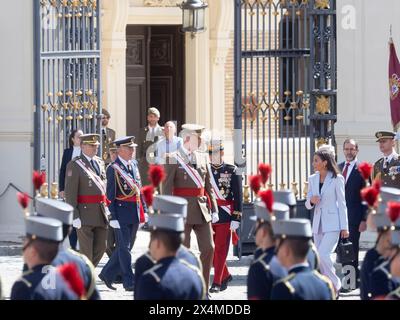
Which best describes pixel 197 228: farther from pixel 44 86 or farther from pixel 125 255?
pixel 44 86

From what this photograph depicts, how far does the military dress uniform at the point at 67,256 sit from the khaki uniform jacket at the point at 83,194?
536 cm

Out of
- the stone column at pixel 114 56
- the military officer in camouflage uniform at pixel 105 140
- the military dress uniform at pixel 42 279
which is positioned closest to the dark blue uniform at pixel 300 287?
the military dress uniform at pixel 42 279

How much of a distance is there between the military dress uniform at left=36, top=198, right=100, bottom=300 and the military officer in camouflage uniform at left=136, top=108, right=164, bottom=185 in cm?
1040

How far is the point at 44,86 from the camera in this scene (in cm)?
1864

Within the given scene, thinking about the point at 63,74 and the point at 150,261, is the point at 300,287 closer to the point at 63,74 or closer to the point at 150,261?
the point at 150,261

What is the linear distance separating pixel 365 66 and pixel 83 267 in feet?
32.0

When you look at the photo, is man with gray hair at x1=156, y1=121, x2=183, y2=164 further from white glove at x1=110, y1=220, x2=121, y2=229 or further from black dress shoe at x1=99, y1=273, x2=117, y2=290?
black dress shoe at x1=99, y1=273, x2=117, y2=290

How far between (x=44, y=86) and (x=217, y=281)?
4.01 metres

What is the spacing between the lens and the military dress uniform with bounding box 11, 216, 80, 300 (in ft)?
29.2

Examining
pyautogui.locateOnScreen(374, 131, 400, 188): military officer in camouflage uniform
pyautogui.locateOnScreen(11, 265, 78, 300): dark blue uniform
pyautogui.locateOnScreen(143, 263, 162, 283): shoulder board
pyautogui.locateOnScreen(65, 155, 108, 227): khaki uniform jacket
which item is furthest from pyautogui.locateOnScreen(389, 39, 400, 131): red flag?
pyautogui.locateOnScreen(11, 265, 78, 300): dark blue uniform

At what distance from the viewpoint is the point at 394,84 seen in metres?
18.1

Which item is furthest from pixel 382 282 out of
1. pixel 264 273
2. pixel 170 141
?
pixel 170 141

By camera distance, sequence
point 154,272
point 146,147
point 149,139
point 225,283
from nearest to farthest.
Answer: point 154,272
point 225,283
point 149,139
point 146,147

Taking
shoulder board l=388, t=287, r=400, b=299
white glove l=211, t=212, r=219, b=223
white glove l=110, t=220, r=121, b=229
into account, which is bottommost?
white glove l=110, t=220, r=121, b=229
